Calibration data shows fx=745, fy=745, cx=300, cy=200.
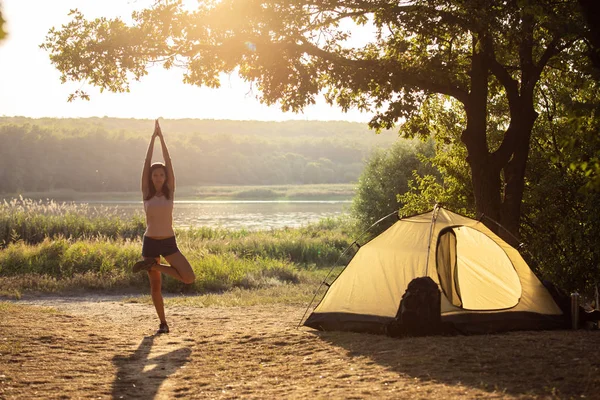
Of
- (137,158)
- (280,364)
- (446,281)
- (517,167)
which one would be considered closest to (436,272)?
(446,281)

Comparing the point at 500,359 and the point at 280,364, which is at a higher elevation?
the point at 500,359

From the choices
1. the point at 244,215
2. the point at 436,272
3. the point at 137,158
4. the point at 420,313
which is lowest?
the point at 244,215

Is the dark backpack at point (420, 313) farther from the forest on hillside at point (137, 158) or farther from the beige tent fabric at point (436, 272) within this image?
the forest on hillside at point (137, 158)

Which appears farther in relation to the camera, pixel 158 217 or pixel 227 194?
pixel 227 194

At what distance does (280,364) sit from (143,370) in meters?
1.32

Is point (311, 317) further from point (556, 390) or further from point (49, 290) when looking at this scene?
point (49, 290)

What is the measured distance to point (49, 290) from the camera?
49.8 ft

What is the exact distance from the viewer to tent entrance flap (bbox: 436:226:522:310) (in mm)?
9094

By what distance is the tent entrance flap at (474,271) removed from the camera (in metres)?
9.09

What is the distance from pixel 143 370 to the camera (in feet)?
23.5

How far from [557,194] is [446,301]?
5.89m

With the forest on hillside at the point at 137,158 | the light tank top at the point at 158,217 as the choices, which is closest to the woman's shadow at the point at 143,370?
the light tank top at the point at 158,217

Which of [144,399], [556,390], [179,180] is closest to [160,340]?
[144,399]

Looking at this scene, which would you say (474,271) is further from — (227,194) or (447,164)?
(227,194)
